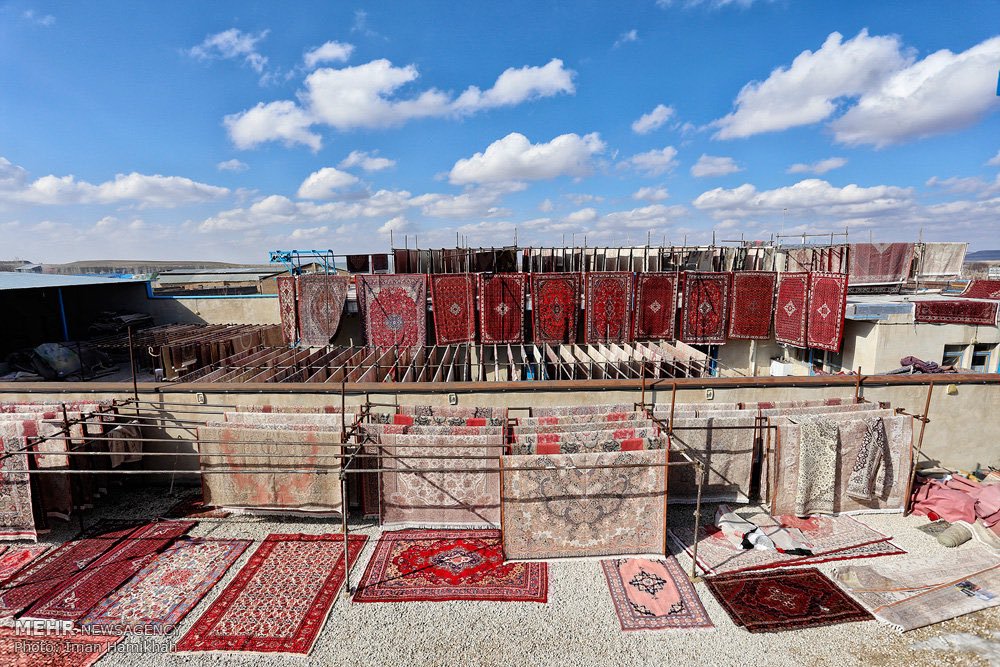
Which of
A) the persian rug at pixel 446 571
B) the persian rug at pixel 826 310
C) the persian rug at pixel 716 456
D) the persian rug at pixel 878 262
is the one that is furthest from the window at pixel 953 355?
the persian rug at pixel 446 571

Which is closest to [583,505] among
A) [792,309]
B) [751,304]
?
[751,304]

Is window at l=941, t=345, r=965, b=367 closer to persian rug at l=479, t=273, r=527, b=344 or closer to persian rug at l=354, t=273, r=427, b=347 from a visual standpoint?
persian rug at l=479, t=273, r=527, b=344

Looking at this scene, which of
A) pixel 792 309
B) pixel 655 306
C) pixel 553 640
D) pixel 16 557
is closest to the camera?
pixel 553 640

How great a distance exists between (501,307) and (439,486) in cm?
792

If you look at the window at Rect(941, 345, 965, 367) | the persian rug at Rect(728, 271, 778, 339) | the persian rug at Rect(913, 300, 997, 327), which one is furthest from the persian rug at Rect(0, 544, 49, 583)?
the window at Rect(941, 345, 965, 367)

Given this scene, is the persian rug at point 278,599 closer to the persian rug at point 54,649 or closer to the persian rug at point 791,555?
the persian rug at point 54,649

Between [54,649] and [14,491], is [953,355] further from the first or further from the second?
[14,491]

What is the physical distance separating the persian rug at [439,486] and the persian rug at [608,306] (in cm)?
816

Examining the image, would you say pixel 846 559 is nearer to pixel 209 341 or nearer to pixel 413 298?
pixel 413 298

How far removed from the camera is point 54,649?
518 cm

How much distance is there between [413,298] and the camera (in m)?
14.5

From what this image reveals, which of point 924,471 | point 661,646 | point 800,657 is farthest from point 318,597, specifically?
point 924,471

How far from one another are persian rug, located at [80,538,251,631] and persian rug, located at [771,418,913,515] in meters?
8.47

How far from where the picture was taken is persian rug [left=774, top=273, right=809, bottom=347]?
558 inches
